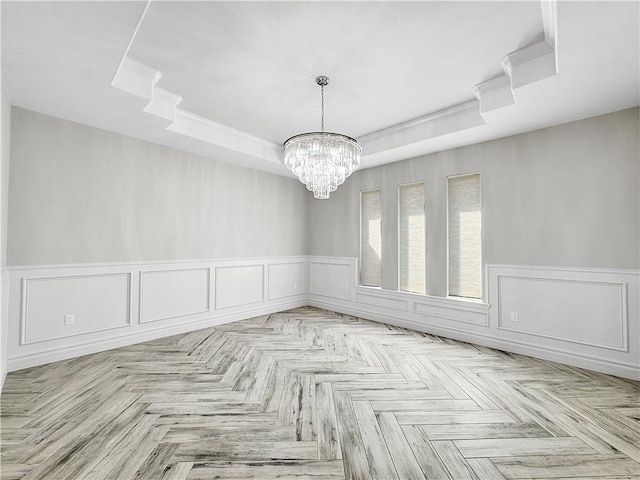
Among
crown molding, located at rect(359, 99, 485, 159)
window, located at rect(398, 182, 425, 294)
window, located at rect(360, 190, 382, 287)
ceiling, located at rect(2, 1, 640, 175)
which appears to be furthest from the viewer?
window, located at rect(360, 190, 382, 287)

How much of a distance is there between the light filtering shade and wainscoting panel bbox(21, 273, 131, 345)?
2.65m

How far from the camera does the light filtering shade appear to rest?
119 inches

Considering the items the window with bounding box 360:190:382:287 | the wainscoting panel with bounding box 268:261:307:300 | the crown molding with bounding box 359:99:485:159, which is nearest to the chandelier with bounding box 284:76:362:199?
the crown molding with bounding box 359:99:485:159

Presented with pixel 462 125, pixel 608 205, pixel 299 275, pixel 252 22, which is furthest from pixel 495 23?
pixel 299 275

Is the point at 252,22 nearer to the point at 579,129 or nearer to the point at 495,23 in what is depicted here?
the point at 495,23

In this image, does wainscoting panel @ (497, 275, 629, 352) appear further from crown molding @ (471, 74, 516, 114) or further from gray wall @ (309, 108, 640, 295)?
crown molding @ (471, 74, 516, 114)

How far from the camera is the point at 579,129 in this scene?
11.0 feet

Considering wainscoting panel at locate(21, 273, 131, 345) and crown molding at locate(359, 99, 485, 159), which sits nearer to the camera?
wainscoting panel at locate(21, 273, 131, 345)

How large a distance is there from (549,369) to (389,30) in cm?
360

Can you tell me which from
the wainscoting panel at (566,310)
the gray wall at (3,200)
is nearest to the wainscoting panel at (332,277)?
the wainscoting panel at (566,310)

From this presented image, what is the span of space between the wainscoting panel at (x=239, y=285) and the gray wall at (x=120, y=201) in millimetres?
255

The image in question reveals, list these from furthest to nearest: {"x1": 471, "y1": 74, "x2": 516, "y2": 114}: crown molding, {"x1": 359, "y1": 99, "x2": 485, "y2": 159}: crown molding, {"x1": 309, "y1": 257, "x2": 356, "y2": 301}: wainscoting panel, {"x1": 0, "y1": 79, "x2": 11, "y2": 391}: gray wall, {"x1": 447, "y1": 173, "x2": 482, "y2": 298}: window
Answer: {"x1": 309, "y1": 257, "x2": 356, "y2": 301}: wainscoting panel, {"x1": 447, "y1": 173, "x2": 482, "y2": 298}: window, {"x1": 359, "y1": 99, "x2": 485, "y2": 159}: crown molding, {"x1": 471, "y1": 74, "x2": 516, "y2": 114}: crown molding, {"x1": 0, "y1": 79, "x2": 11, "y2": 391}: gray wall

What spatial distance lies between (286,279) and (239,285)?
1041 millimetres

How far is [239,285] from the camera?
5215mm
